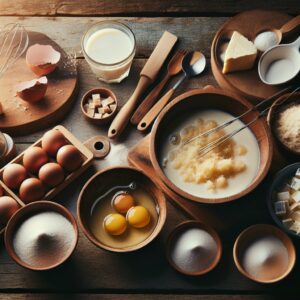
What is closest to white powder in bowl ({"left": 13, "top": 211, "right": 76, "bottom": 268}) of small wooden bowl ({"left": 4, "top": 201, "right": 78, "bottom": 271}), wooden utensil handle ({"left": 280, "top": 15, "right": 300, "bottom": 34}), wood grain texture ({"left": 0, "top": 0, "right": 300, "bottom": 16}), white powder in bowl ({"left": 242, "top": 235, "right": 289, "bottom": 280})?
small wooden bowl ({"left": 4, "top": 201, "right": 78, "bottom": 271})

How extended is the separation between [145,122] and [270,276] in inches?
22.4

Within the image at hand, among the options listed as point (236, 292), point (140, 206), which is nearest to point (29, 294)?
point (140, 206)

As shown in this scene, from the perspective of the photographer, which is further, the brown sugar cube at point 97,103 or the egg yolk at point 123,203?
the brown sugar cube at point 97,103

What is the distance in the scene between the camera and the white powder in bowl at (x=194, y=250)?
4.98 feet

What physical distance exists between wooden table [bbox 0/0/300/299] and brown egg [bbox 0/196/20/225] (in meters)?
0.10

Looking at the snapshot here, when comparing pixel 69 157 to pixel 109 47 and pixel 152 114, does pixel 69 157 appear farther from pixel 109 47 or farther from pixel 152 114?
pixel 109 47

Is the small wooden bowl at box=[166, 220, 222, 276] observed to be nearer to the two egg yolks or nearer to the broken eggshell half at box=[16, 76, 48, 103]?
the two egg yolks

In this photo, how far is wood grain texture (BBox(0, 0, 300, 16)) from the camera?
186 cm

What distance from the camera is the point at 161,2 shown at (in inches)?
73.8

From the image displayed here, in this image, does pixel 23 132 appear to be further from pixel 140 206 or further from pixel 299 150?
pixel 299 150

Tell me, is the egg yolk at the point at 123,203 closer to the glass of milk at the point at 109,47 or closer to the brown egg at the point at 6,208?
the brown egg at the point at 6,208

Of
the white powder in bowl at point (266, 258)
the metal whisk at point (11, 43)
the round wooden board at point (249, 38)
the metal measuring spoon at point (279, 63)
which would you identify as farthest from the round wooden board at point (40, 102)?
the white powder in bowl at point (266, 258)

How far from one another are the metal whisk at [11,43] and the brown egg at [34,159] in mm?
343

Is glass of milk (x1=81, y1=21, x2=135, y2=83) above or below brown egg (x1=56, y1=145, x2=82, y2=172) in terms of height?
above
